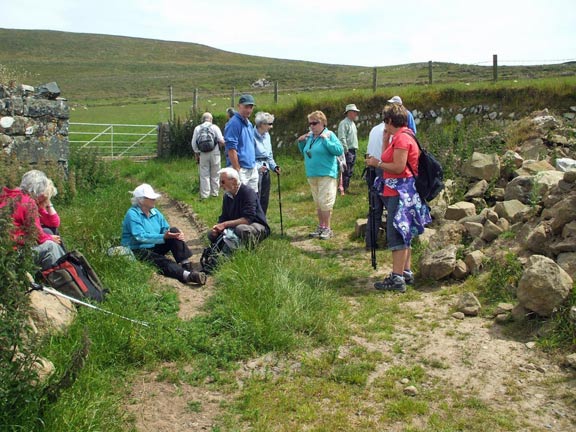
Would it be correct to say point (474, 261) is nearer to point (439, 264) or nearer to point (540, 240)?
point (439, 264)

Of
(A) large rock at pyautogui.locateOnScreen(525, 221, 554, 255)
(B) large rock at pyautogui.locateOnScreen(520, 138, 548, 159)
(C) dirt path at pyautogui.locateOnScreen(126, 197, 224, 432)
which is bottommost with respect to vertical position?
(C) dirt path at pyautogui.locateOnScreen(126, 197, 224, 432)

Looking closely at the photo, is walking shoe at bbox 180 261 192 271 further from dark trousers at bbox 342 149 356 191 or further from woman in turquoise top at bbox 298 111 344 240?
dark trousers at bbox 342 149 356 191

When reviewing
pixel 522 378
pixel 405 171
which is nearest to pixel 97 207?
pixel 405 171

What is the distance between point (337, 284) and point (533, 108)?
1017 centimetres

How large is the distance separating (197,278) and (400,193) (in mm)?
2293

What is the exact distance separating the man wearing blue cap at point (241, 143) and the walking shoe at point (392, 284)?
2695mm

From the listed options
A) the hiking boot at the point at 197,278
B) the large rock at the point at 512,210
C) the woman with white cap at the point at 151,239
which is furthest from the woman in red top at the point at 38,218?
the large rock at the point at 512,210

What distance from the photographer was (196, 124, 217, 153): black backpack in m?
11.5

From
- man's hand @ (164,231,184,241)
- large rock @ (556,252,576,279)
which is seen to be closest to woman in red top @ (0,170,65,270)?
man's hand @ (164,231,184,241)

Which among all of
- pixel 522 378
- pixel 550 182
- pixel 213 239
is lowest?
pixel 522 378

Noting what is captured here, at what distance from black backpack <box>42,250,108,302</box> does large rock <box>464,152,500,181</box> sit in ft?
17.6

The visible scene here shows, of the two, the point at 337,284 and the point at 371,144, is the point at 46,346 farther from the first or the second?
the point at 371,144

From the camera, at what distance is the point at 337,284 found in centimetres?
659

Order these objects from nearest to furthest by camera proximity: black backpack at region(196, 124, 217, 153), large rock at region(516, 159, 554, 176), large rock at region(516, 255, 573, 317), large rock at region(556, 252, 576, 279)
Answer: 1. large rock at region(516, 255, 573, 317)
2. large rock at region(556, 252, 576, 279)
3. large rock at region(516, 159, 554, 176)
4. black backpack at region(196, 124, 217, 153)
